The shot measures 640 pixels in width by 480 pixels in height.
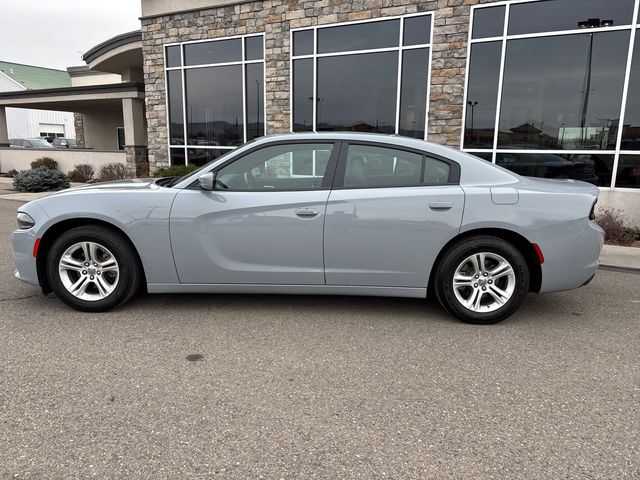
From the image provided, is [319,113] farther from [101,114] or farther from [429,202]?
[101,114]

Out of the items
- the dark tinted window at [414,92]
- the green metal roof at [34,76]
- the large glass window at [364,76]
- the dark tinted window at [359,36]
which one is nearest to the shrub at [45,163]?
the large glass window at [364,76]

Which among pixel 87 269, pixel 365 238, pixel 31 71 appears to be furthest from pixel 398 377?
pixel 31 71

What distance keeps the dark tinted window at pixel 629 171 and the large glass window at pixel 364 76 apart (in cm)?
383

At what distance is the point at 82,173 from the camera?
17703mm

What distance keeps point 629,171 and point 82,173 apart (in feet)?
56.8

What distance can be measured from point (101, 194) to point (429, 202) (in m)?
2.85

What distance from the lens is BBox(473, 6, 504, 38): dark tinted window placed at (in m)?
9.36

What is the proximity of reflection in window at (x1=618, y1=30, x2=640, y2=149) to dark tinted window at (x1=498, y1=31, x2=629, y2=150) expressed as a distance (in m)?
0.16

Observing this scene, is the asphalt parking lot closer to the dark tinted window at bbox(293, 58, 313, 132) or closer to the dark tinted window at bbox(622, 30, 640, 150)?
the dark tinted window at bbox(622, 30, 640, 150)

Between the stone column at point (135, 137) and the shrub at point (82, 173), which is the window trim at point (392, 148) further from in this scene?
the shrub at point (82, 173)

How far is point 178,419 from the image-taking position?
2617 millimetres

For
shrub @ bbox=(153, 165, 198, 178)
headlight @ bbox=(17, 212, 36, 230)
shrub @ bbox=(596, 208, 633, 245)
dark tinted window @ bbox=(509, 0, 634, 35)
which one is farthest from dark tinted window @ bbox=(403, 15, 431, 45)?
headlight @ bbox=(17, 212, 36, 230)

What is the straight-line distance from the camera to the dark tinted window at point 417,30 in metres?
9.95

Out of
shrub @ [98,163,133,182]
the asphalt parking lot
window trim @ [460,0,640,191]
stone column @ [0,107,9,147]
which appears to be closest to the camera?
the asphalt parking lot
